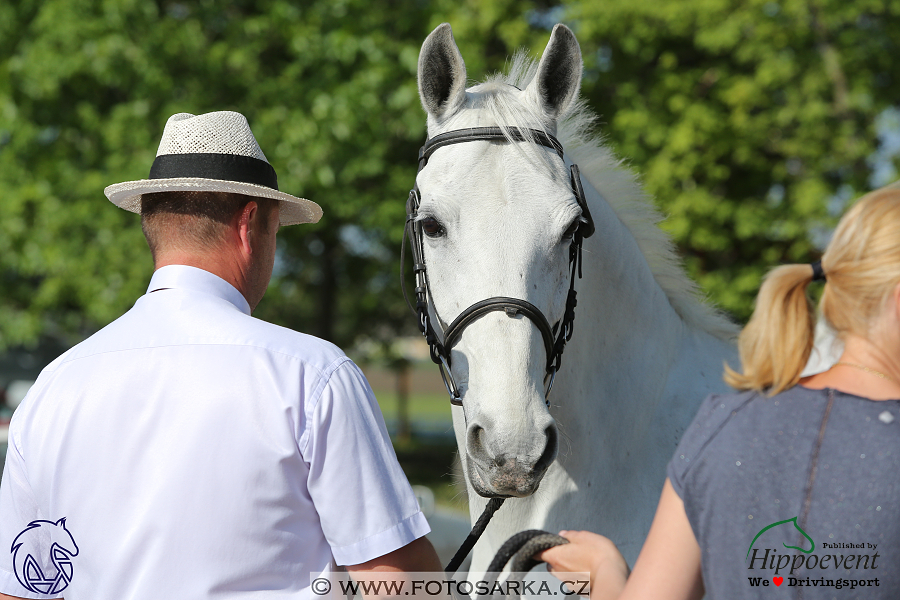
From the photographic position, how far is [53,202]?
303 inches

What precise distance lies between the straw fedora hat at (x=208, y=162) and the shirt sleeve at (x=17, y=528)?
0.65m

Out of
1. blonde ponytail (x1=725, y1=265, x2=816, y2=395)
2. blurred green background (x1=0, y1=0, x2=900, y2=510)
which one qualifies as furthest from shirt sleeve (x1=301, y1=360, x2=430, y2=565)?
blurred green background (x1=0, y1=0, x2=900, y2=510)

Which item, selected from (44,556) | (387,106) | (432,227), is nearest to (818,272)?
(432,227)

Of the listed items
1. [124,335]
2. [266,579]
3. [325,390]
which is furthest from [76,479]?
[325,390]

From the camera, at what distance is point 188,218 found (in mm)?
1699

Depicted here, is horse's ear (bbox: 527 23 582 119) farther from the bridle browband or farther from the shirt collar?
the shirt collar

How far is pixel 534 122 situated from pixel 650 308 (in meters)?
0.77

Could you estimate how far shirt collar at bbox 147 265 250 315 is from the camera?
164cm

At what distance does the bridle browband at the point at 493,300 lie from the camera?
2.06 metres

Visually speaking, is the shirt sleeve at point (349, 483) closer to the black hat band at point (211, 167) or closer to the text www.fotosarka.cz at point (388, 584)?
the text www.fotosarka.cz at point (388, 584)

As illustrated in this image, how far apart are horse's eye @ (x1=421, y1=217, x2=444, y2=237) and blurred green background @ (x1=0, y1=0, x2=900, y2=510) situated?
16.6ft

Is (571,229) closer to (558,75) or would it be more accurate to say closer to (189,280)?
(558,75)

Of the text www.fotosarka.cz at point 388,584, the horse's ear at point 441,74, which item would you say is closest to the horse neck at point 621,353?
the horse's ear at point 441,74

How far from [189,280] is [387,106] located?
250 inches
